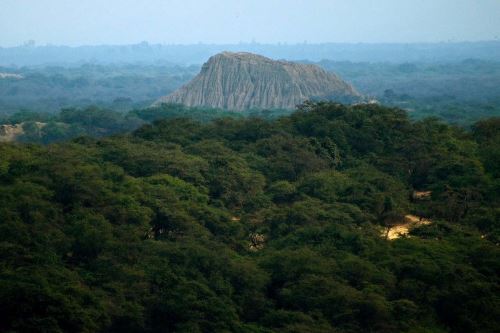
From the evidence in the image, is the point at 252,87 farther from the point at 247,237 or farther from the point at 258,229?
the point at 247,237

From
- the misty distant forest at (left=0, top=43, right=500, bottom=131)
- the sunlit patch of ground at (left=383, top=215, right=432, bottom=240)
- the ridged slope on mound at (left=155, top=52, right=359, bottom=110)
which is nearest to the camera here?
the sunlit patch of ground at (left=383, top=215, right=432, bottom=240)

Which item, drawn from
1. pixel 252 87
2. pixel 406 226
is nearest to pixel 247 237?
pixel 406 226

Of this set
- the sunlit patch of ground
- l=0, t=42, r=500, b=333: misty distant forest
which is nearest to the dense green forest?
l=0, t=42, r=500, b=333: misty distant forest

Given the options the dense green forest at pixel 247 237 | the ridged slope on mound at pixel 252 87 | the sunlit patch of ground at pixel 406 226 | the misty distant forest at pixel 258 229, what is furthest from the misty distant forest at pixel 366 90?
the sunlit patch of ground at pixel 406 226

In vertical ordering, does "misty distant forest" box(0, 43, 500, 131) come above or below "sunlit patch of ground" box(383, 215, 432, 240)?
below

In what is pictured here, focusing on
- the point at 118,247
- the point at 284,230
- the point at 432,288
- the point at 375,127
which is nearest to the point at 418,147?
the point at 375,127

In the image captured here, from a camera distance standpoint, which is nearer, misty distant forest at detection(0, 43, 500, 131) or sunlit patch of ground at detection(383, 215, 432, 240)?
sunlit patch of ground at detection(383, 215, 432, 240)

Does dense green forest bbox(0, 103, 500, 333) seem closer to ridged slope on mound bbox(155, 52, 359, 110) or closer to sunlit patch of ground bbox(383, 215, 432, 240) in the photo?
sunlit patch of ground bbox(383, 215, 432, 240)
